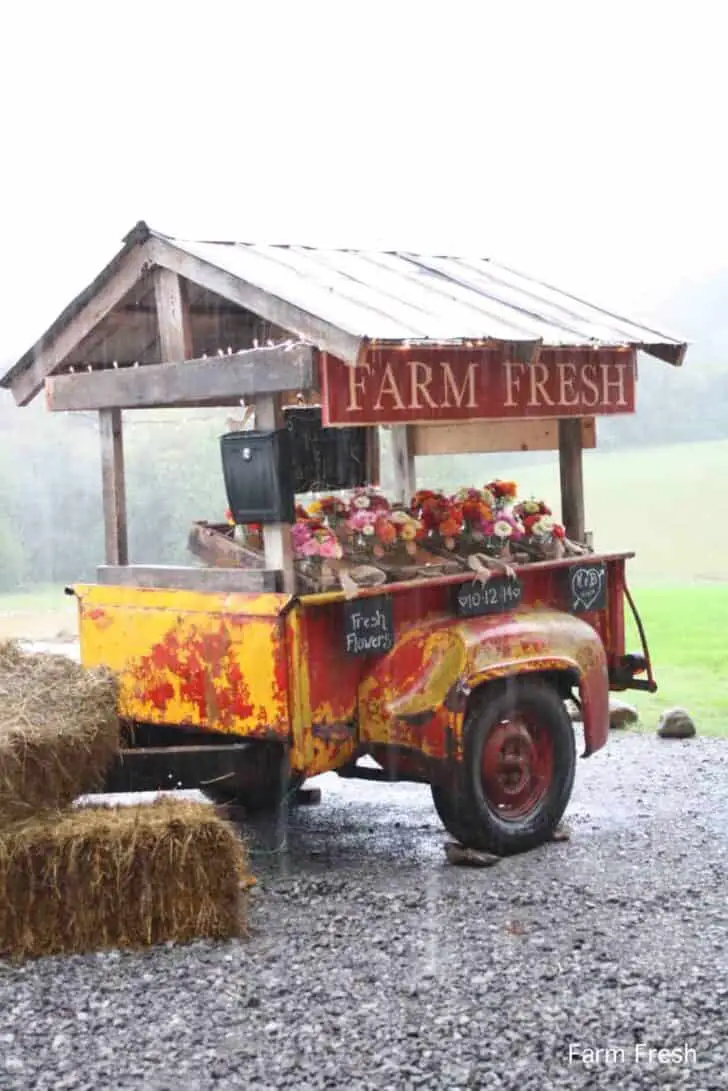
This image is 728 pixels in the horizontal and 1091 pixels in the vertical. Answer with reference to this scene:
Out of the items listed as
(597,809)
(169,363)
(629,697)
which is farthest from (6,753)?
(629,697)

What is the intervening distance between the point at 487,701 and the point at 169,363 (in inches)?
77.4

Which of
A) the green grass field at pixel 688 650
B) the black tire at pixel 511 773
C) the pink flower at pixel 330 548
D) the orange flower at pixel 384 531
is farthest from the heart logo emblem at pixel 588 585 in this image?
the green grass field at pixel 688 650

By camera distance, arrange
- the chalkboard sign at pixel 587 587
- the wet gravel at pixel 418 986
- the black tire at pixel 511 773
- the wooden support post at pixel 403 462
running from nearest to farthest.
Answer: the wet gravel at pixel 418 986
the black tire at pixel 511 773
the chalkboard sign at pixel 587 587
the wooden support post at pixel 403 462

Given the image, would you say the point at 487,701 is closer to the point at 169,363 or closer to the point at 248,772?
the point at 248,772

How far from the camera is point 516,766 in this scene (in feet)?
20.6

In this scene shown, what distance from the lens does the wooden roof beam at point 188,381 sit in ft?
18.1

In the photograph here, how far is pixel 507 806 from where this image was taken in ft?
20.6

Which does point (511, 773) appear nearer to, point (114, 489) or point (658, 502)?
point (114, 489)

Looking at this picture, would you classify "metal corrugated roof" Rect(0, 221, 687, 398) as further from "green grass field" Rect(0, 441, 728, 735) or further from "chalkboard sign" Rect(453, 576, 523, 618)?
"green grass field" Rect(0, 441, 728, 735)

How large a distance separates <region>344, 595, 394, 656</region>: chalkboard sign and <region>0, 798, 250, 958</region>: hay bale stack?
105 cm

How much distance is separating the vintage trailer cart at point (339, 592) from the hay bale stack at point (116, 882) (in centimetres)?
78

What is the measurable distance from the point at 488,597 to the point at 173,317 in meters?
1.83

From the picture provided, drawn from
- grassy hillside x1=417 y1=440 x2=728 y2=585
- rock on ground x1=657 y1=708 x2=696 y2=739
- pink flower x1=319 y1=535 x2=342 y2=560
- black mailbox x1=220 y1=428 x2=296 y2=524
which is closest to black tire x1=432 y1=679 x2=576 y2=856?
pink flower x1=319 y1=535 x2=342 y2=560

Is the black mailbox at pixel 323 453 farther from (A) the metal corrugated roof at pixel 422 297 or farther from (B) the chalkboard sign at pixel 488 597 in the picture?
(B) the chalkboard sign at pixel 488 597
